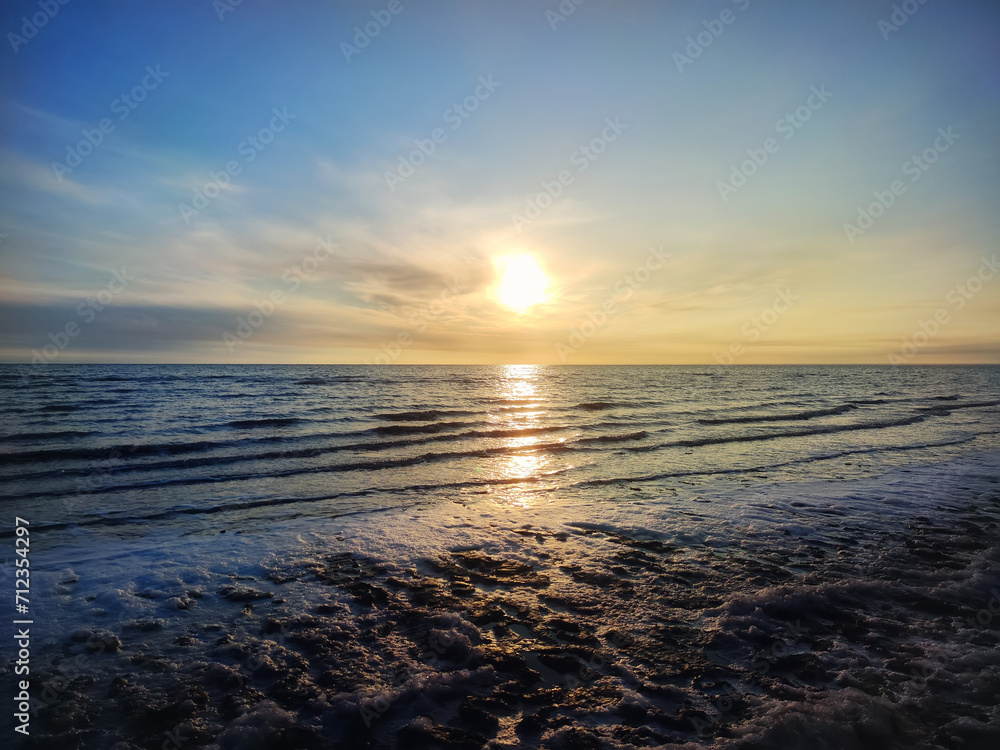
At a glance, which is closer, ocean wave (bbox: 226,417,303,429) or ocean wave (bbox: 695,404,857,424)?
ocean wave (bbox: 226,417,303,429)

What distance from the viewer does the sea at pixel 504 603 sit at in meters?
4.61

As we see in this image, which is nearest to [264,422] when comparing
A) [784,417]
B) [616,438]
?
[616,438]

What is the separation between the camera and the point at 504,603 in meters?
7.26

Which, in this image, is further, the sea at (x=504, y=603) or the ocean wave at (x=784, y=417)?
the ocean wave at (x=784, y=417)

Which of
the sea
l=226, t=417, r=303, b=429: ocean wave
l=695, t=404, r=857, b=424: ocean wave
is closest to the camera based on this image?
the sea

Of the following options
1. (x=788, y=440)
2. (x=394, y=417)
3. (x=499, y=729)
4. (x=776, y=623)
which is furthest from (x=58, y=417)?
(x=788, y=440)

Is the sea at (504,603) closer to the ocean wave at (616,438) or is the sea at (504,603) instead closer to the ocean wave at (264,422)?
the ocean wave at (616,438)

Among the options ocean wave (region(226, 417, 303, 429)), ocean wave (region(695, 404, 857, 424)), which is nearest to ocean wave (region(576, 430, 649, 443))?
ocean wave (region(695, 404, 857, 424))

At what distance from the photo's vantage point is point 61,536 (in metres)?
10.3

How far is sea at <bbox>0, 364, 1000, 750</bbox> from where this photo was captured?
15.1 ft

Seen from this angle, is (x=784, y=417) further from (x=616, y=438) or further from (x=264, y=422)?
(x=264, y=422)

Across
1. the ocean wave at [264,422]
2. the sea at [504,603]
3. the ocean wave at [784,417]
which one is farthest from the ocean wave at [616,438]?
the ocean wave at [264,422]

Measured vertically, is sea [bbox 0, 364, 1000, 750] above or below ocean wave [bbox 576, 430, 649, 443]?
above

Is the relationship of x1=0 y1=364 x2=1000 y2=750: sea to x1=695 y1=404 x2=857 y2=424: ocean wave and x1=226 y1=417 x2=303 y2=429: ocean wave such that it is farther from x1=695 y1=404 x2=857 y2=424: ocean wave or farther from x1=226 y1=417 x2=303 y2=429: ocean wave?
x1=695 y1=404 x2=857 y2=424: ocean wave
